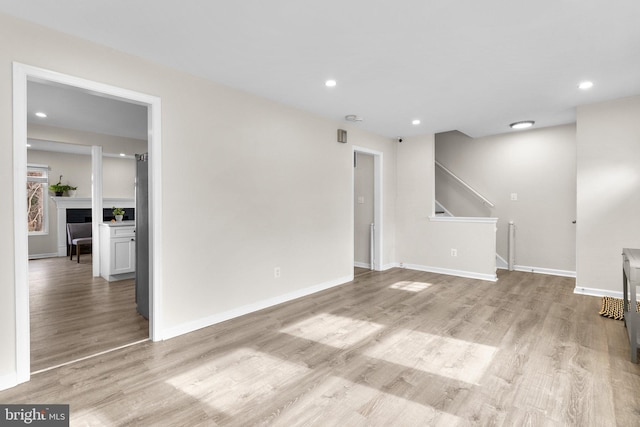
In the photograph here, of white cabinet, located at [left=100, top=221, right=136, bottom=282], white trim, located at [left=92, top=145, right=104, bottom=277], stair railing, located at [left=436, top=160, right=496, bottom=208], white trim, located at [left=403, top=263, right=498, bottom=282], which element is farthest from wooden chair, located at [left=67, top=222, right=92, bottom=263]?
Result: stair railing, located at [left=436, top=160, right=496, bottom=208]

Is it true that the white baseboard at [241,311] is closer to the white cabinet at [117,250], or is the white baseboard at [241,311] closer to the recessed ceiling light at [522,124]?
the white cabinet at [117,250]

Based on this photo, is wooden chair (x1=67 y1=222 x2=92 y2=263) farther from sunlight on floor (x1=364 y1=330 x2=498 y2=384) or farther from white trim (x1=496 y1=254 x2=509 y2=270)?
white trim (x1=496 y1=254 x2=509 y2=270)

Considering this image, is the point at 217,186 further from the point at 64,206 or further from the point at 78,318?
the point at 64,206

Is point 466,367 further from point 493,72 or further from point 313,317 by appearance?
point 493,72

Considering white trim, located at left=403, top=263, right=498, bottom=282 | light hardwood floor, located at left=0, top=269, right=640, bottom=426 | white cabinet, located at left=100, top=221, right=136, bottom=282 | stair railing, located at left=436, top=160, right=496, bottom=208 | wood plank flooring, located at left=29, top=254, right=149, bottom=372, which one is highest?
stair railing, located at left=436, top=160, right=496, bottom=208

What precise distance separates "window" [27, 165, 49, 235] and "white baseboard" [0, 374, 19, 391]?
22.2 feet

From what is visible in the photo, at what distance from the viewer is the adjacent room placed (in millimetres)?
1944

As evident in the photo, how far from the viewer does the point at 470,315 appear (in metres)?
3.27

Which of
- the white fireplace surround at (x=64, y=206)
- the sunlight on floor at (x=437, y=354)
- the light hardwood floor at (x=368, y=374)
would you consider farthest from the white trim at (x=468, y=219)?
the white fireplace surround at (x=64, y=206)

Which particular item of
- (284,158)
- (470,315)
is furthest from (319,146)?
(470,315)

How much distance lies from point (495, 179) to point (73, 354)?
616 centimetres

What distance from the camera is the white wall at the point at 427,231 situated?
16.1 ft

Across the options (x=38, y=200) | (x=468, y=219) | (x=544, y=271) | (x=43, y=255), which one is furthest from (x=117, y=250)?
(x=544, y=271)

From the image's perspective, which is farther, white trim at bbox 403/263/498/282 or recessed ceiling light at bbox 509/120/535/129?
white trim at bbox 403/263/498/282
